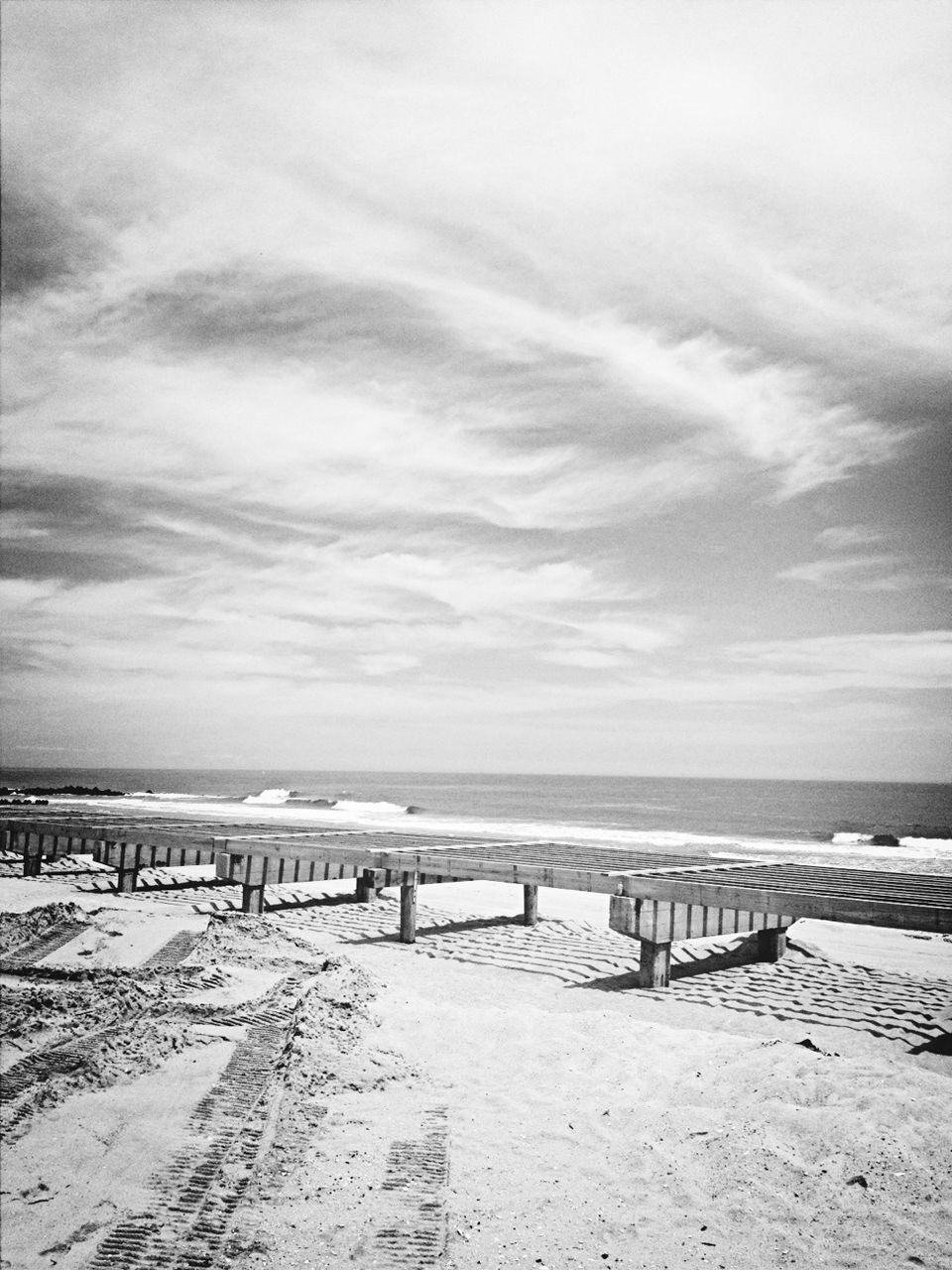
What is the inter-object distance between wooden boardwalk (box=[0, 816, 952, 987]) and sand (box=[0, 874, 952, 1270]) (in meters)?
0.97

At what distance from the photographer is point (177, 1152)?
423 cm

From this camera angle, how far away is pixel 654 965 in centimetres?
941

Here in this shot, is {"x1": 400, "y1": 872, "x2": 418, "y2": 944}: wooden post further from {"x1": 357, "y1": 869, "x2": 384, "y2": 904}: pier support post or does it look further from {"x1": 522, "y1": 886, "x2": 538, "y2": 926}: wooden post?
{"x1": 357, "y1": 869, "x2": 384, "y2": 904}: pier support post

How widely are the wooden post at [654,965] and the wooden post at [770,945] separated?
2.06 meters

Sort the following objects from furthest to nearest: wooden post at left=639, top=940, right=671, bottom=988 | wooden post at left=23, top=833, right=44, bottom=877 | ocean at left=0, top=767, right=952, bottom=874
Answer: ocean at left=0, top=767, right=952, bottom=874 → wooden post at left=23, top=833, right=44, bottom=877 → wooden post at left=639, top=940, right=671, bottom=988

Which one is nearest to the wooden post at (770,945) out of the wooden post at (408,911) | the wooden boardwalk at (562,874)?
the wooden boardwalk at (562,874)

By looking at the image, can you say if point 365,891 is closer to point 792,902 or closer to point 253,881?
point 253,881

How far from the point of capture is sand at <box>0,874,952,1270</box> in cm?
380

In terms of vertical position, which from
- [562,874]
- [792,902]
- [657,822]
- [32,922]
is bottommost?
[657,822]

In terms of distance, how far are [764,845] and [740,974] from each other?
94.9 ft

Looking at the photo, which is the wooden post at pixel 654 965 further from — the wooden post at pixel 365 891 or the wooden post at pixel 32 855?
the wooden post at pixel 32 855

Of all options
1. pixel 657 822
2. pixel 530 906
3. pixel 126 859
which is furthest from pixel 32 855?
pixel 657 822

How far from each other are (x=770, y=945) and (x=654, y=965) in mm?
2413

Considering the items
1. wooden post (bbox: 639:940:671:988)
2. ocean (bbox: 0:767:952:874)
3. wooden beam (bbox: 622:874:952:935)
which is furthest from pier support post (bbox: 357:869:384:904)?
wooden beam (bbox: 622:874:952:935)
